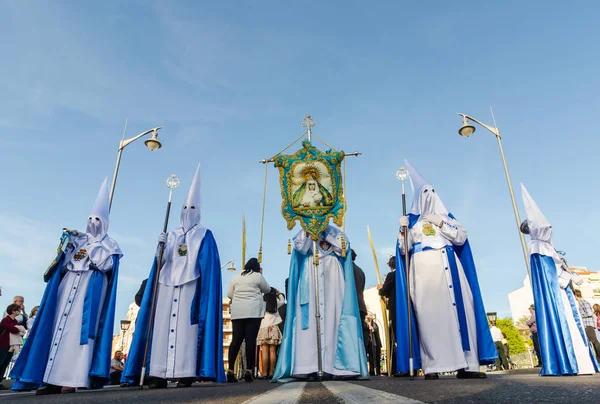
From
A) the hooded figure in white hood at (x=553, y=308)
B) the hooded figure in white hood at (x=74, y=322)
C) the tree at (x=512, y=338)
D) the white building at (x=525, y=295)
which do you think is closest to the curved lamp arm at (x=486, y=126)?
the hooded figure in white hood at (x=553, y=308)

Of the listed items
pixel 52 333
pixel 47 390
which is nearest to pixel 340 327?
pixel 47 390

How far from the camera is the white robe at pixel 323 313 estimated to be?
5488 mm

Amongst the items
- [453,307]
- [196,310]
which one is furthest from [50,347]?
[453,307]

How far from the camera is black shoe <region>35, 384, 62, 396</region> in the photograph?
449 centimetres

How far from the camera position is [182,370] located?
5211 mm

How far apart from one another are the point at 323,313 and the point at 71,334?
319 cm

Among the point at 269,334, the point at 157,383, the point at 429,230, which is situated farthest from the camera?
the point at 269,334

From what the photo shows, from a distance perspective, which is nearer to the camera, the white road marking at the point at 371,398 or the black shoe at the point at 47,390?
the white road marking at the point at 371,398

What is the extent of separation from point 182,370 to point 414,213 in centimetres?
381

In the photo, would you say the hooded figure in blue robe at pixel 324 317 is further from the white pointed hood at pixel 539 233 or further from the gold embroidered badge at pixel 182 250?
the white pointed hood at pixel 539 233

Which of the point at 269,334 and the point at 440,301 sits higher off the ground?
the point at 440,301

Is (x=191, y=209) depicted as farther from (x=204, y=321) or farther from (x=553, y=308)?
(x=553, y=308)

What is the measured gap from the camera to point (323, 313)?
5812 mm

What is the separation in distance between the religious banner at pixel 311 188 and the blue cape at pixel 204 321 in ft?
4.60
